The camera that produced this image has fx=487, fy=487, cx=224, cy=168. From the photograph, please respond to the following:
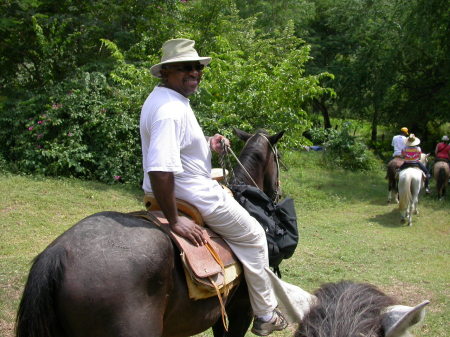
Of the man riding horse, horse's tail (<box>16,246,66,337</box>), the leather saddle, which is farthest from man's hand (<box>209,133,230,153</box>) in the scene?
horse's tail (<box>16,246,66,337</box>)

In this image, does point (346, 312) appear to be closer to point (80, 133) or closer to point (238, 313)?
point (238, 313)

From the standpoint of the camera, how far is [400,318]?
1.95 m

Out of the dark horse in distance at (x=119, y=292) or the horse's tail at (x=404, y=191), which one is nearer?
the dark horse in distance at (x=119, y=292)

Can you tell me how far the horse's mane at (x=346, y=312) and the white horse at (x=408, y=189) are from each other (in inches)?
409

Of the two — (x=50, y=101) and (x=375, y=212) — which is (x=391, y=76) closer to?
(x=375, y=212)

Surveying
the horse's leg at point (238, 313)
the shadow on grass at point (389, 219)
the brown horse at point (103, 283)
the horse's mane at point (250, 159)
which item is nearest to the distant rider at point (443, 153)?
the shadow on grass at point (389, 219)

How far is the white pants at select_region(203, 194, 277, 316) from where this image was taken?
10.9ft

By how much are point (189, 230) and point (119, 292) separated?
2.17ft

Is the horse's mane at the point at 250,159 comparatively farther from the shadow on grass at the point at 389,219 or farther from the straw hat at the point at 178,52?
the shadow on grass at the point at 389,219

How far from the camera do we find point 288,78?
39.0 ft

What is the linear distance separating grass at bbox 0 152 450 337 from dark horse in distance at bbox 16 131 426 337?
8.33ft

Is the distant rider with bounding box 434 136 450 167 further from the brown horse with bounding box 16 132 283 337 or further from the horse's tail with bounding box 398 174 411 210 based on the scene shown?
the brown horse with bounding box 16 132 283 337

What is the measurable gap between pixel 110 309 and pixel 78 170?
930 cm

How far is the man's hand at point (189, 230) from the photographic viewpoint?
119 inches
